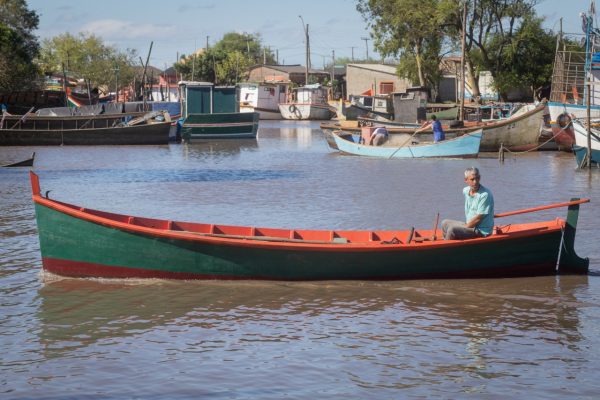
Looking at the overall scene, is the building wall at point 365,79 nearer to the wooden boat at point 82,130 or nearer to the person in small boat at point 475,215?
the wooden boat at point 82,130

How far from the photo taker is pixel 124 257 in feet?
35.6

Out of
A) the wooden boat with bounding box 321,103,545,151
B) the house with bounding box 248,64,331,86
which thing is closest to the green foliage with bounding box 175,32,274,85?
the house with bounding box 248,64,331,86

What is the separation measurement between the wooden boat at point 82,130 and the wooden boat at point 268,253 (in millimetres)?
27314

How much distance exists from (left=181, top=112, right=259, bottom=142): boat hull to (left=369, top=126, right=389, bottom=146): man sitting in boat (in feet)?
44.2

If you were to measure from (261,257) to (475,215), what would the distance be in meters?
2.72

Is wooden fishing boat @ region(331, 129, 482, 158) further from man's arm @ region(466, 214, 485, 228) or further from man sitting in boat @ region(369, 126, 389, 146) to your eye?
man's arm @ region(466, 214, 485, 228)

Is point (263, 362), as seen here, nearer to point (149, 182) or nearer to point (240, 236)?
point (240, 236)

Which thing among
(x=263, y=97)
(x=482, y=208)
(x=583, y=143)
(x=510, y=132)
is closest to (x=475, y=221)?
(x=482, y=208)

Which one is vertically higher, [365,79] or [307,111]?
[365,79]

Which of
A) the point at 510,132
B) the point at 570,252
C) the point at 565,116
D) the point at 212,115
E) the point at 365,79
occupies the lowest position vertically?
the point at 570,252

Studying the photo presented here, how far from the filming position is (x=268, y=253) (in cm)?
1063

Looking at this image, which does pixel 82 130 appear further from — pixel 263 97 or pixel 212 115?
pixel 263 97

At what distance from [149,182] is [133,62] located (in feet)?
266

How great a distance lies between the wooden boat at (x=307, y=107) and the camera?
71.1 meters
